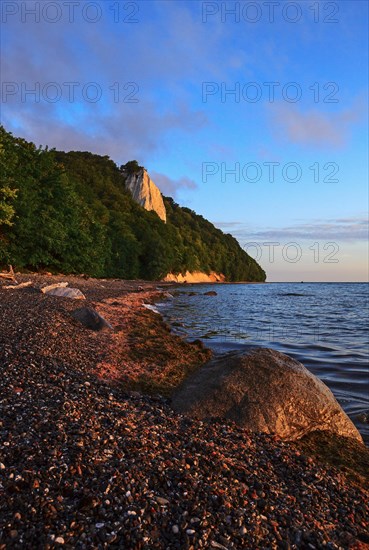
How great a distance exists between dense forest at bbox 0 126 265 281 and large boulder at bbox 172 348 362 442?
1180 inches

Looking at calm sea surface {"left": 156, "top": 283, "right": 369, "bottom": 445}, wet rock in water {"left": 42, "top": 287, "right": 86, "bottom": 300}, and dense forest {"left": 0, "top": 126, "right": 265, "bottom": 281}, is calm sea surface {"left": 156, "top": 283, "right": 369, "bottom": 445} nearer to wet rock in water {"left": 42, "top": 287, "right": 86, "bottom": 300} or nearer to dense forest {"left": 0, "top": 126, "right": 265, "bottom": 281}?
wet rock in water {"left": 42, "top": 287, "right": 86, "bottom": 300}

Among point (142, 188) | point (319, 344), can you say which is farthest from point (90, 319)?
point (142, 188)

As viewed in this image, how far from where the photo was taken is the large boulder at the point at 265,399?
6.79 meters

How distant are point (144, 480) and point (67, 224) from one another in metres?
45.7

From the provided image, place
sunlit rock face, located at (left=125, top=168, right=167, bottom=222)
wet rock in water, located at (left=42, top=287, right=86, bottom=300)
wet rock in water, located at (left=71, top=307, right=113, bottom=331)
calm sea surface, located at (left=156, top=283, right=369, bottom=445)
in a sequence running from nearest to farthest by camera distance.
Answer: calm sea surface, located at (left=156, top=283, right=369, bottom=445) < wet rock in water, located at (left=71, top=307, right=113, bottom=331) < wet rock in water, located at (left=42, top=287, right=86, bottom=300) < sunlit rock face, located at (left=125, top=168, right=167, bottom=222)

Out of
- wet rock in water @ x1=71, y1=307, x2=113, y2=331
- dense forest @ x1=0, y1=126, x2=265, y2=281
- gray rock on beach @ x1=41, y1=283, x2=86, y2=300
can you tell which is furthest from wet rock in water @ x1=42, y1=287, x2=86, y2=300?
dense forest @ x1=0, y1=126, x2=265, y2=281

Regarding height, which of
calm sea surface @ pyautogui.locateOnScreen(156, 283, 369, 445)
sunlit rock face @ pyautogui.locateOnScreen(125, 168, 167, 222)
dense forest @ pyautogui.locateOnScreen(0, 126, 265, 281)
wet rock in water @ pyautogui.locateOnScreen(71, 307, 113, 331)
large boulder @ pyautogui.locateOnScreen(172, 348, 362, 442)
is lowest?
calm sea surface @ pyautogui.locateOnScreen(156, 283, 369, 445)

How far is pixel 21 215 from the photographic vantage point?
38656 millimetres

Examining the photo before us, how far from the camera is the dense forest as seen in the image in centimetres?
3831

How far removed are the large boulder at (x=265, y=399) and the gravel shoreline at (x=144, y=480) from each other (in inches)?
14.1

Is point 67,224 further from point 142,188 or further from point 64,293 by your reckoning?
point 142,188

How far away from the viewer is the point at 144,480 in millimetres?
3986

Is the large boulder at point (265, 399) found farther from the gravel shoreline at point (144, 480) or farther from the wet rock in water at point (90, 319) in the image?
the wet rock in water at point (90, 319)

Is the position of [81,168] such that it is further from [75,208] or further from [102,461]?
[102,461]
